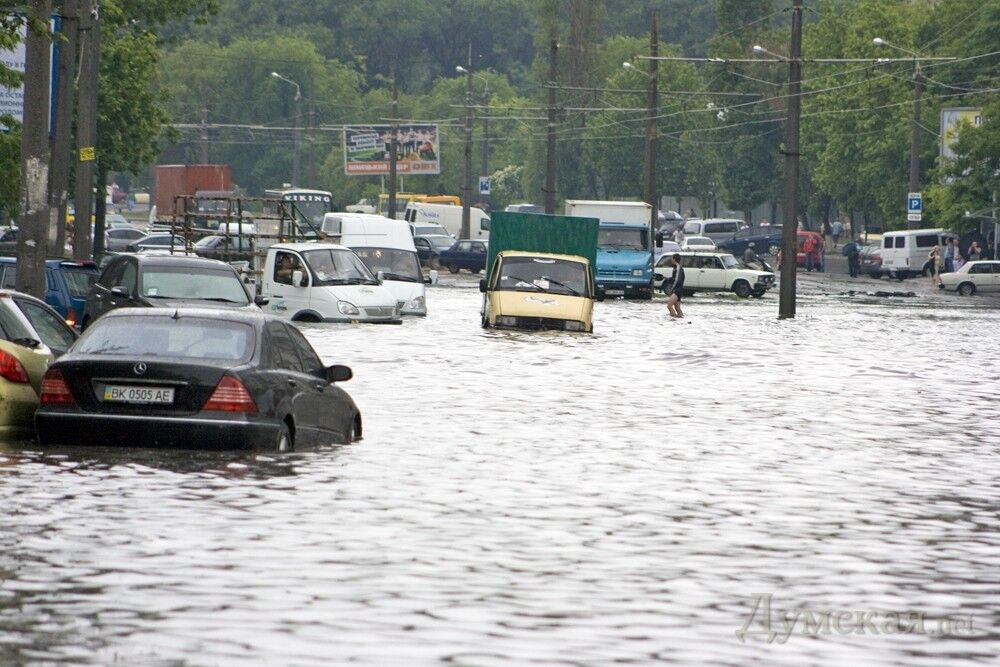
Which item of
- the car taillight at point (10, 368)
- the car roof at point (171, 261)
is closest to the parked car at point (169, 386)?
the car taillight at point (10, 368)

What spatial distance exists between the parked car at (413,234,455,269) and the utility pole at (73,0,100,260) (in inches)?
1580

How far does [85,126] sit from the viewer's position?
3688 centimetres

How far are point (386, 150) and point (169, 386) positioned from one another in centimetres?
10893

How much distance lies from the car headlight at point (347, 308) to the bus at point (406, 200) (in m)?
68.3

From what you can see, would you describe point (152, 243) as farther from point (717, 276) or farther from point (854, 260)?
point (854, 260)

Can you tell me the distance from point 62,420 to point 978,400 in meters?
13.0

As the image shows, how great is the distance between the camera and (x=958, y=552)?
38.9 ft

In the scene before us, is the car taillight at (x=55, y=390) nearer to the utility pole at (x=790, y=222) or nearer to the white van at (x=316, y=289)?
the white van at (x=316, y=289)

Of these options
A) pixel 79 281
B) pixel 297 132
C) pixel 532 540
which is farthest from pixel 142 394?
pixel 297 132

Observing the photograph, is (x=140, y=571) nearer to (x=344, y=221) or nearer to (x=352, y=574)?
(x=352, y=574)

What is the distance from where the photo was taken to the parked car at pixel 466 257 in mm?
79938

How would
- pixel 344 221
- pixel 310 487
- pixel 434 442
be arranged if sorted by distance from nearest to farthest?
pixel 310 487
pixel 434 442
pixel 344 221

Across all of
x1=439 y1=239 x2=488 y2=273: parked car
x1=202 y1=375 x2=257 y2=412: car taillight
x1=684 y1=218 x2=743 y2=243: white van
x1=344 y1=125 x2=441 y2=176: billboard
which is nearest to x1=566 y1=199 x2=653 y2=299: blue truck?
x1=439 y1=239 x2=488 y2=273: parked car

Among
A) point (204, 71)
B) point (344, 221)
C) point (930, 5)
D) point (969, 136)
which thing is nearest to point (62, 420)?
point (344, 221)
